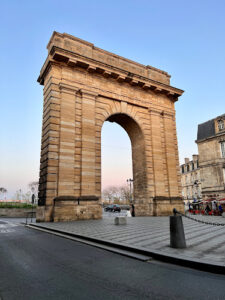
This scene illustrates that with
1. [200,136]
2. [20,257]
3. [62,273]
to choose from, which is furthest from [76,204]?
[200,136]

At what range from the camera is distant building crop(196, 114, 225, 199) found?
3106 cm

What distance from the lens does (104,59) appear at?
18.1 m

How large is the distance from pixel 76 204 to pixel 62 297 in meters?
11.5

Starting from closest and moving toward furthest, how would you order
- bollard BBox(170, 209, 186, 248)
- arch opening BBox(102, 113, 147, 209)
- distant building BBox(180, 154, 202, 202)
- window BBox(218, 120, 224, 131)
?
bollard BBox(170, 209, 186, 248) → arch opening BBox(102, 113, 147, 209) → window BBox(218, 120, 224, 131) → distant building BBox(180, 154, 202, 202)

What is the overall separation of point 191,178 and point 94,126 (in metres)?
40.4

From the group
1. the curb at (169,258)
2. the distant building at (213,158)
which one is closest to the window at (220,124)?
the distant building at (213,158)

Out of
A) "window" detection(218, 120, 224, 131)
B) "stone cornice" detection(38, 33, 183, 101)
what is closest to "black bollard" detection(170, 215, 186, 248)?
"stone cornice" detection(38, 33, 183, 101)

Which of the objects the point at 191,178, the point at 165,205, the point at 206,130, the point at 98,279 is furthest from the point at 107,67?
the point at 191,178

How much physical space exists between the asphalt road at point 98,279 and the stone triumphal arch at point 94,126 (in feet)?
30.0

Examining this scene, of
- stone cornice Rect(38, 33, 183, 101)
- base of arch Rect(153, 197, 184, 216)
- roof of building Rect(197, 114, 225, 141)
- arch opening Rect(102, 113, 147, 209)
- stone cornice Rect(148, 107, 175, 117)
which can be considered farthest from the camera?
roof of building Rect(197, 114, 225, 141)

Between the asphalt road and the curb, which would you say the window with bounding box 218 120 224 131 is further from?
the asphalt road

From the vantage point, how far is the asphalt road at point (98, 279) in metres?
2.94

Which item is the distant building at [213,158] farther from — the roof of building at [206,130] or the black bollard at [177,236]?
the black bollard at [177,236]

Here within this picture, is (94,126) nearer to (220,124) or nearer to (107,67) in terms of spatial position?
(107,67)
